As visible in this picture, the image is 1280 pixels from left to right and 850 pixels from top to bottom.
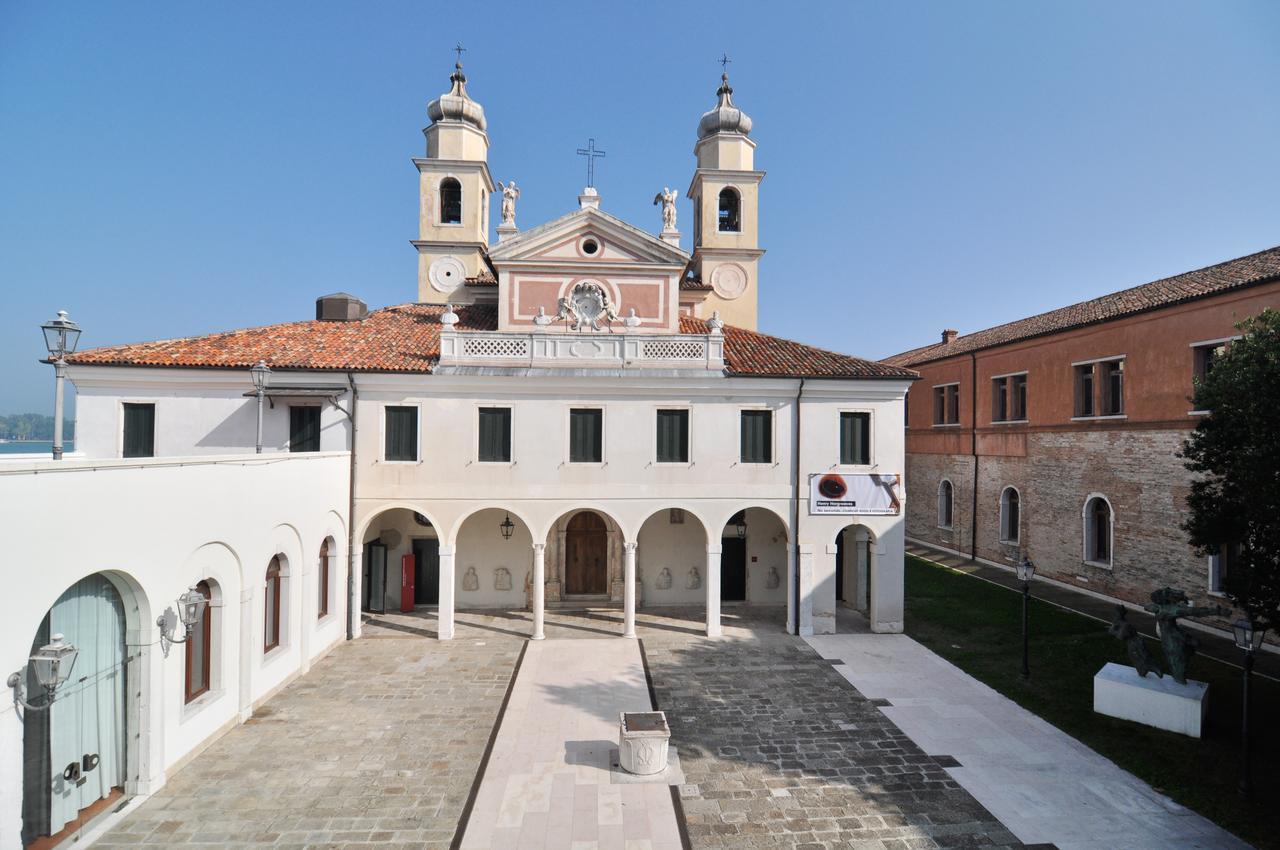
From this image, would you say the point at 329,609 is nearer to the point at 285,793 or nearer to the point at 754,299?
the point at 285,793

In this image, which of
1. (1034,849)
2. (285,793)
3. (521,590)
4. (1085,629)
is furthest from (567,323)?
(1085,629)

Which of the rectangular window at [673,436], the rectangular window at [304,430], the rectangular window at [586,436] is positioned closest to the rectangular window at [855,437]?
the rectangular window at [673,436]

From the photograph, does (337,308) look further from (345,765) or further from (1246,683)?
(1246,683)

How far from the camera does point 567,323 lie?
18797mm

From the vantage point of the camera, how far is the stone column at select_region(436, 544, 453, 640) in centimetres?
1731

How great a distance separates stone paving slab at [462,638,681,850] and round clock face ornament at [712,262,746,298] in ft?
56.8

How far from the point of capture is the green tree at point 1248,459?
33.8 feet

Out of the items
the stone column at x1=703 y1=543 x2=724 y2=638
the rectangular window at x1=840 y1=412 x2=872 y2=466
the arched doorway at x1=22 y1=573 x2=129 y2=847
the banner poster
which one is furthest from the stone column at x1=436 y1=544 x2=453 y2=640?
the rectangular window at x1=840 y1=412 x2=872 y2=466

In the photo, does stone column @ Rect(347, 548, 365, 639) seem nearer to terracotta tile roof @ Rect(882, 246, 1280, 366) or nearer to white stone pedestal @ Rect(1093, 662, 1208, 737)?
white stone pedestal @ Rect(1093, 662, 1208, 737)

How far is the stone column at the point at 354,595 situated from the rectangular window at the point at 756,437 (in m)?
11.4

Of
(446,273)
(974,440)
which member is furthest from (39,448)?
(974,440)

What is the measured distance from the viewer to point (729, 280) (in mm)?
27203

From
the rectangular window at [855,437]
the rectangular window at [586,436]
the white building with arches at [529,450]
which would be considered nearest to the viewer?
the white building with arches at [529,450]

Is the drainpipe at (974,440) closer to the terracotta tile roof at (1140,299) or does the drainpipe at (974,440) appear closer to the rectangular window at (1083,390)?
the terracotta tile roof at (1140,299)
